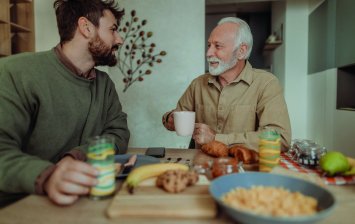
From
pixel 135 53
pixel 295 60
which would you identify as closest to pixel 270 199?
pixel 135 53

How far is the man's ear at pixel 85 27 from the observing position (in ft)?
4.88

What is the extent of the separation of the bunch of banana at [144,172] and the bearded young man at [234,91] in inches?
26.7

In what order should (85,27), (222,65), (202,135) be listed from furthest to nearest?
1. (222,65)
2. (85,27)
3. (202,135)

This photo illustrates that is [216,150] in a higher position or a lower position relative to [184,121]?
lower

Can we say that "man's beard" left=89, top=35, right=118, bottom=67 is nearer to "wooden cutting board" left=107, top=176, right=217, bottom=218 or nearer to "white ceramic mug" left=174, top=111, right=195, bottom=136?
"white ceramic mug" left=174, top=111, right=195, bottom=136

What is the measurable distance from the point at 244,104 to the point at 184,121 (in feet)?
1.90

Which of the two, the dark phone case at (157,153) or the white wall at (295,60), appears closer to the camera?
the dark phone case at (157,153)

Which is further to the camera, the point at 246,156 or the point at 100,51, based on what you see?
the point at 100,51

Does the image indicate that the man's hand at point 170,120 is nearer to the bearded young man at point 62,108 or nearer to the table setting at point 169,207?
the bearded young man at point 62,108

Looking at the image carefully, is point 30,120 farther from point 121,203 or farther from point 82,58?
point 121,203

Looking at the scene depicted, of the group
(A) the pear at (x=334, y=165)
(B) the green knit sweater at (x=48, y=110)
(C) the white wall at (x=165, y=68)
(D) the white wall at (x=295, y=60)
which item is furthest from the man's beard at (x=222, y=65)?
(D) the white wall at (x=295, y=60)

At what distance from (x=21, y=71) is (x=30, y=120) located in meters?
0.20

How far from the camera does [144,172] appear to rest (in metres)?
0.90

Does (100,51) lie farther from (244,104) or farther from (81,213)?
(81,213)
